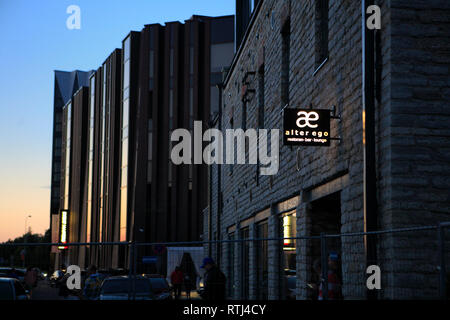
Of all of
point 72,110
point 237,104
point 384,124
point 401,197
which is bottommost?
point 401,197

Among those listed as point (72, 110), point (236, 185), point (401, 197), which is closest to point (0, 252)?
point (401, 197)

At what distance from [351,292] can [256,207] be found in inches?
414

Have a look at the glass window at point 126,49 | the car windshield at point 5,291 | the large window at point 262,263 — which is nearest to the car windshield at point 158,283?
the large window at point 262,263

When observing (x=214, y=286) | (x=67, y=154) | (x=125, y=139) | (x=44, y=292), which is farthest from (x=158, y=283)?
(x=67, y=154)

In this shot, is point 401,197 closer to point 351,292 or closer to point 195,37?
point 351,292

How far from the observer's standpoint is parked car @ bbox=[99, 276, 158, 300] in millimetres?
12781

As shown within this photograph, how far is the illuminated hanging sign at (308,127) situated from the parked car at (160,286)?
15.1ft

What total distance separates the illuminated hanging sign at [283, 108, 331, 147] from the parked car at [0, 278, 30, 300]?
214 inches

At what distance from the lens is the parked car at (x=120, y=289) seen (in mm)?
12781

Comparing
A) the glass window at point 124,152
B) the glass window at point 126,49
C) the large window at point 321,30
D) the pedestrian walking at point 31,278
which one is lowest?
the pedestrian walking at point 31,278

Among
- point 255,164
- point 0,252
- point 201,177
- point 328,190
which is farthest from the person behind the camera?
point 201,177

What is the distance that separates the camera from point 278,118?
16766 millimetres

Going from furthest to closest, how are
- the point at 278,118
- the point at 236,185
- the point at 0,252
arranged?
the point at 236,185
the point at 278,118
the point at 0,252

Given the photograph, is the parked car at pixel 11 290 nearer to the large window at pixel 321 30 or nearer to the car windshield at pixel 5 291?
the car windshield at pixel 5 291
